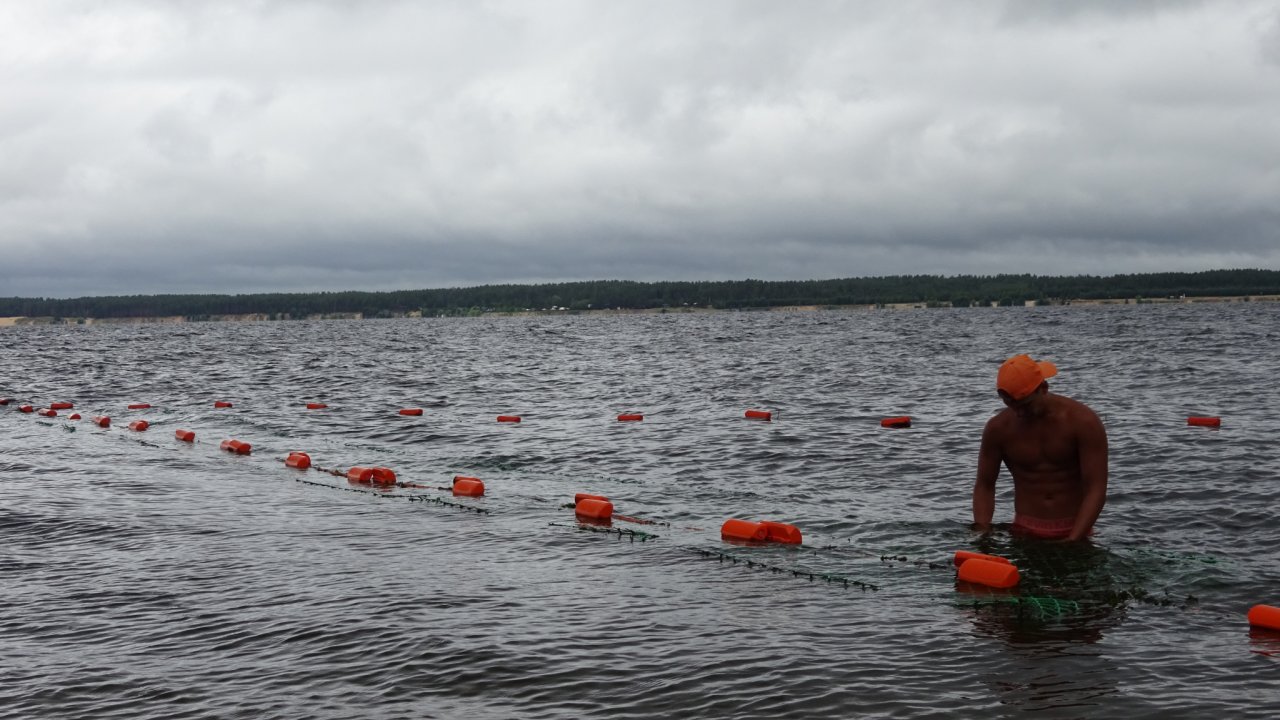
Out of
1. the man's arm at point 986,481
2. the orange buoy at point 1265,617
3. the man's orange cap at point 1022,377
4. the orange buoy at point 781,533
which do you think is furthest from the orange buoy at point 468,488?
the orange buoy at point 1265,617

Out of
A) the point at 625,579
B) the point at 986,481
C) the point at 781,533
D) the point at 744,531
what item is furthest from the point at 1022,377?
the point at 625,579

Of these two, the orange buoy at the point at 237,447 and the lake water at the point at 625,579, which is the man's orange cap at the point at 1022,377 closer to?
the lake water at the point at 625,579

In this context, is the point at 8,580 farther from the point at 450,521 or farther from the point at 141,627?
the point at 450,521

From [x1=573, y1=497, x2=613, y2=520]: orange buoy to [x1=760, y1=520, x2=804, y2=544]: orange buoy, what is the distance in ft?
8.66

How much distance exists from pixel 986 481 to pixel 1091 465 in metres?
1.46

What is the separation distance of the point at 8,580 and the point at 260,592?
10.4 feet

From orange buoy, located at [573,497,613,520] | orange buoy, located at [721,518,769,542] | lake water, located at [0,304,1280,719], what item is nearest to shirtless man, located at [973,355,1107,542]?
lake water, located at [0,304,1280,719]

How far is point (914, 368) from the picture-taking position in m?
50.8

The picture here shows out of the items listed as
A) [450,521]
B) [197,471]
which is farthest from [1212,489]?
[197,471]

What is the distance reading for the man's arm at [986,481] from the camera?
41.7 feet

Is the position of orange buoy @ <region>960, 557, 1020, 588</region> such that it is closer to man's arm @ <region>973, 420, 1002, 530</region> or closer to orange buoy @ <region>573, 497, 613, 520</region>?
man's arm @ <region>973, 420, 1002, 530</region>

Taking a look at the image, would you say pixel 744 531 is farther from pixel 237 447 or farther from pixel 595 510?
pixel 237 447

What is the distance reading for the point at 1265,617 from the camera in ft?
32.2

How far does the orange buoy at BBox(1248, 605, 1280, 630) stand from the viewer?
973cm
